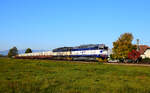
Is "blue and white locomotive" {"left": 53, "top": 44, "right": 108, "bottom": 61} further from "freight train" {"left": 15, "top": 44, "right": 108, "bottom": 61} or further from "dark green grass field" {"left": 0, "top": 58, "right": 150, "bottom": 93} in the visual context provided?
"dark green grass field" {"left": 0, "top": 58, "right": 150, "bottom": 93}

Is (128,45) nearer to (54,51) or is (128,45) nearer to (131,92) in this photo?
(54,51)

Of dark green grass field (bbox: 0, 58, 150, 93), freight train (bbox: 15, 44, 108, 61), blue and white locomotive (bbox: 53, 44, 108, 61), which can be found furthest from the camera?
freight train (bbox: 15, 44, 108, 61)

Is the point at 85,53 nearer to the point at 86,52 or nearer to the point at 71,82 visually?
the point at 86,52

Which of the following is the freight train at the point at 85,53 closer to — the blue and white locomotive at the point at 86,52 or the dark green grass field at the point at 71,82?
the blue and white locomotive at the point at 86,52

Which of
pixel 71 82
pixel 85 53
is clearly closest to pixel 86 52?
pixel 85 53

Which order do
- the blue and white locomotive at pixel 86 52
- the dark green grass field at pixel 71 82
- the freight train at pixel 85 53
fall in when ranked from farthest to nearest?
1. the freight train at pixel 85 53
2. the blue and white locomotive at pixel 86 52
3. the dark green grass field at pixel 71 82

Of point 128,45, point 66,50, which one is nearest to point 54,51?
point 66,50

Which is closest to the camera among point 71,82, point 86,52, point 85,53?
point 71,82

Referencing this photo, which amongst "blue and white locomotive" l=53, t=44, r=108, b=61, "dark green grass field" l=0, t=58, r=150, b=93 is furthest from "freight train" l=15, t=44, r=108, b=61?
"dark green grass field" l=0, t=58, r=150, b=93

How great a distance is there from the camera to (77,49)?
195 feet

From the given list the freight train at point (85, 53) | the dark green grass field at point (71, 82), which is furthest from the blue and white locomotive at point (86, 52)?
the dark green grass field at point (71, 82)

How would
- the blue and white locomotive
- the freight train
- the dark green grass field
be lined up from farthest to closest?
the freight train < the blue and white locomotive < the dark green grass field

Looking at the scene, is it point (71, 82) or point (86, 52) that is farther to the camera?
point (86, 52)

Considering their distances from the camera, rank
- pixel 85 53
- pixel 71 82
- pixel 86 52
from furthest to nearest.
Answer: pixel 85 53 < pixel 86 52 < pixel 71 82
